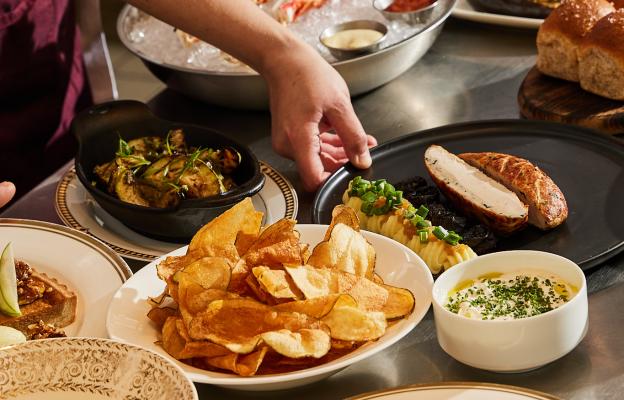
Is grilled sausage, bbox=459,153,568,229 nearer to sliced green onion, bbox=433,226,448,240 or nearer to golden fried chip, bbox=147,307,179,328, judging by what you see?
sliced green onion, bbox=433,226,448,240

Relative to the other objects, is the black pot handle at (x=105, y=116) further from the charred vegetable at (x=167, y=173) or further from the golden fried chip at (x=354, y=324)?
the golden fried chip at (x=354, y=324)

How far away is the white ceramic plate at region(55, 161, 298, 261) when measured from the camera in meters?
1.76

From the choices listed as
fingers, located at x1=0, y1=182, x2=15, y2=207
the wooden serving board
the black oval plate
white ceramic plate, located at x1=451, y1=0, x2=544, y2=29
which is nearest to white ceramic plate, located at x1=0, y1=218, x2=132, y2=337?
fingers, located at x1=0, y1=182, x2=15, y2=207

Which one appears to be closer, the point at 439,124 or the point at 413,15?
the point at 439,124

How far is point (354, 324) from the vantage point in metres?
1.25

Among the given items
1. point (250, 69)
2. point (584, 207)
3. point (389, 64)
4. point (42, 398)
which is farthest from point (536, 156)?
point (42, 398)

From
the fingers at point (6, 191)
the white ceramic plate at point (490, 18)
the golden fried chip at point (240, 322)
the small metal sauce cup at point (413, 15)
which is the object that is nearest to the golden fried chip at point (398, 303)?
the golden fried chip at point (240, 322)

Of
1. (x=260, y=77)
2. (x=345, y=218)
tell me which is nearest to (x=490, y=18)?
(x=260, y=77)

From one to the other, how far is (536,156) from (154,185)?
786 mm

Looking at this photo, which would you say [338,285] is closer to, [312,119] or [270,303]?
[270,303]

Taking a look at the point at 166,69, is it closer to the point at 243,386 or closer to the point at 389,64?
the point at 389,64

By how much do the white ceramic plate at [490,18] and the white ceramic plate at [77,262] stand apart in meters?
1.36

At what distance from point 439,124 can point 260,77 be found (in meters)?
0.44

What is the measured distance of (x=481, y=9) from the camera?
8.77 feet
